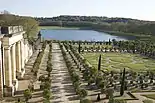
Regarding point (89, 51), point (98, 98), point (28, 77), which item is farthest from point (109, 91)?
point (89, 51)

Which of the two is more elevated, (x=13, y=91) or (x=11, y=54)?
(x=11, y=54)

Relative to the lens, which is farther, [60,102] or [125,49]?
[125,49]

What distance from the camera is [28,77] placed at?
37.8 meters

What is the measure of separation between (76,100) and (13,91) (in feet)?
21.2

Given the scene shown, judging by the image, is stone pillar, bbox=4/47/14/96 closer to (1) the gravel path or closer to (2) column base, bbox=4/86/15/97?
(2) column base, bbox=4/86/15/97

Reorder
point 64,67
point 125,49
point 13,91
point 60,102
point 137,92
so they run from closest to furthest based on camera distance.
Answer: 1. point 60,102
2. point 13,91
3. point 137,92
4. point 64,67
5. point 125,49

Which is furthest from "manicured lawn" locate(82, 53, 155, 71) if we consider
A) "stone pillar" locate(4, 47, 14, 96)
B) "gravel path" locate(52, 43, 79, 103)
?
"stone pillar" locate(4, 47, 14, 96)

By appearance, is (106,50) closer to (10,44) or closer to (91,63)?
(91,63)

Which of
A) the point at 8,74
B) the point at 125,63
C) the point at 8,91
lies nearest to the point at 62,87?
the point at 8,91

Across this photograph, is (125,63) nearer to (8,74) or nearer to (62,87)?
(62,87)

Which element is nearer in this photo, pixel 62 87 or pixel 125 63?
pixel 62 87

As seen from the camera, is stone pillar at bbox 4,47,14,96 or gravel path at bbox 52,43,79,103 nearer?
stone pillar at bbox 4,47,14,96

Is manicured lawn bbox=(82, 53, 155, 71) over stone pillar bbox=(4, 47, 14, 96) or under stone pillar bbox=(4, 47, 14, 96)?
under

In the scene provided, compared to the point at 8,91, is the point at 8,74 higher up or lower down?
higher up
